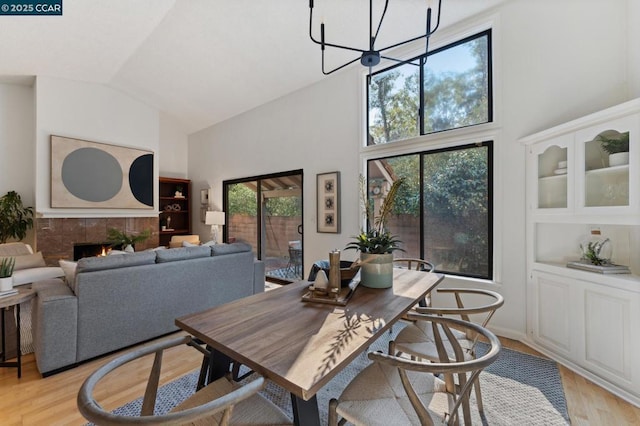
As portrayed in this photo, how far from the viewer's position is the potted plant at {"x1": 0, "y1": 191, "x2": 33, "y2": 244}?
464cm

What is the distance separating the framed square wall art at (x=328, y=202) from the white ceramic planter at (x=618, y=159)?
9.31ft

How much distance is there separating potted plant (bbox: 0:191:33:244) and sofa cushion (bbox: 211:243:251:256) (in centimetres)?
408

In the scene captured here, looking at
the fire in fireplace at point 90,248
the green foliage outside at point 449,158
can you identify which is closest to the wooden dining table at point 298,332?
the green foliage outside at point 449,158

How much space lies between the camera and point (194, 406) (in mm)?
1095

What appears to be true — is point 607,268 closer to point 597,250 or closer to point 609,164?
point 597,250

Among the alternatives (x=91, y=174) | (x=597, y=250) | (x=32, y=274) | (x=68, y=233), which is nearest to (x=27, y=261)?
(x=32, y=274)

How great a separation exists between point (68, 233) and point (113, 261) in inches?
140

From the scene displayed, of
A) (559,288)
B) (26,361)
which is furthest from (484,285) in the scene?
(26,361)

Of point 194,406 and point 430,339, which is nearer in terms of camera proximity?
point 194,406

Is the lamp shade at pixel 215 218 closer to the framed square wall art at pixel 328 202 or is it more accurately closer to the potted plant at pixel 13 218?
the framed square wall art at pixel 328 202

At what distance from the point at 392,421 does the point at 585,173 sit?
2.46m

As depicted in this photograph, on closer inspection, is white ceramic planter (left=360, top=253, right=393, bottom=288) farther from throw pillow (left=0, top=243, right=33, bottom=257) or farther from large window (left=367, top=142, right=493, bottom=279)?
throw pillow (left=0, top=243, right=33, bottom=257)

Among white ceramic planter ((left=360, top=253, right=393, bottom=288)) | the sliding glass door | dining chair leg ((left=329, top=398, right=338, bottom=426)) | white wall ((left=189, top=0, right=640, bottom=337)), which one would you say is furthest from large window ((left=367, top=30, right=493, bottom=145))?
dining chair leg ((left=329, top=398, right=338, bottom=426))

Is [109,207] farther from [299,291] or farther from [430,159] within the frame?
[430,159]
